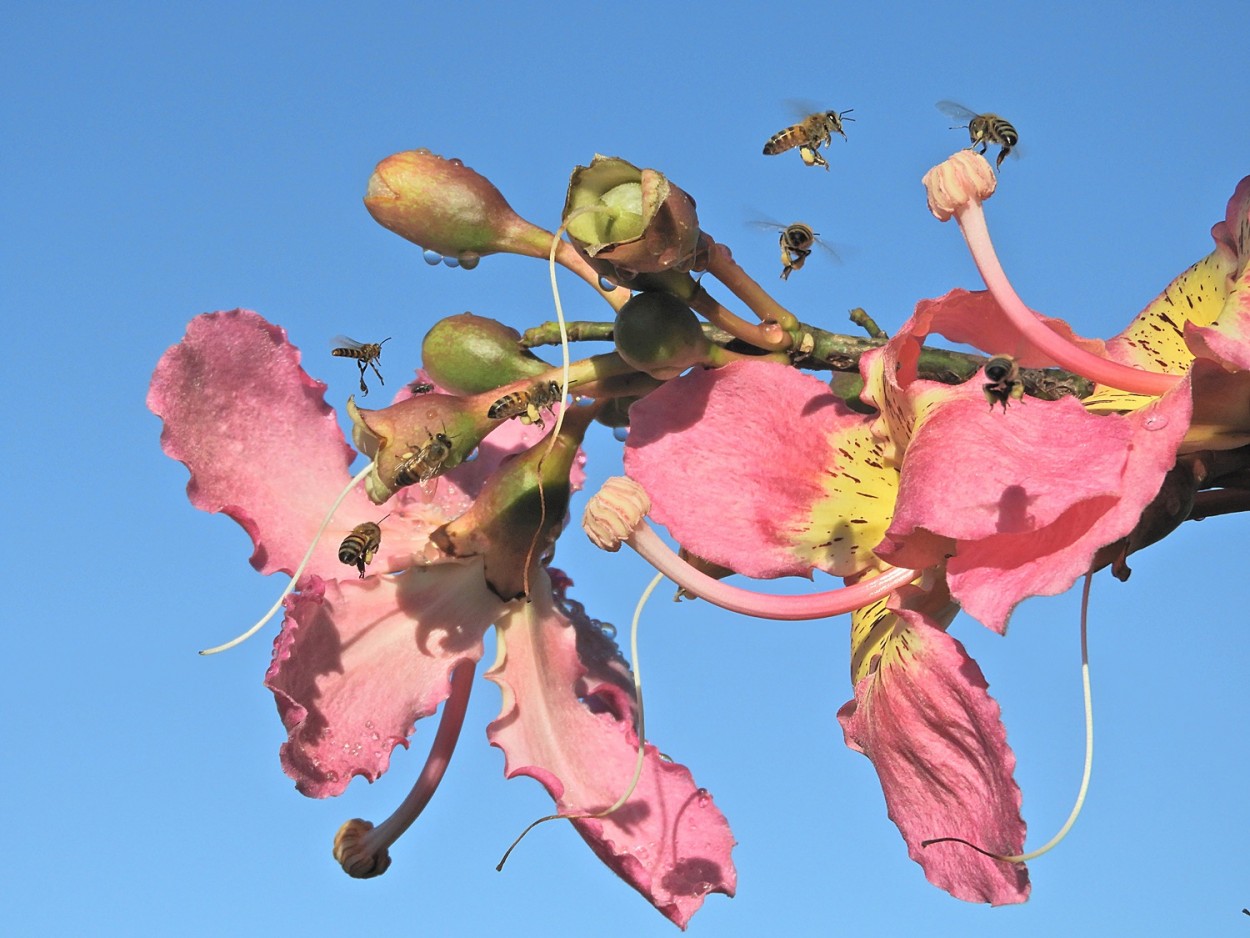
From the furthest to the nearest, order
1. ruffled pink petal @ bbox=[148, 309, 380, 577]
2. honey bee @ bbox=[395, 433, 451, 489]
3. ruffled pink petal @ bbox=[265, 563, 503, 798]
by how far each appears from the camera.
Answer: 1. ruffled pink petal @ bbox=[148, 309, 380, 577]
2. ruffled pink petal @ bbox=[265, 563, 503, 798]
3. honey bee @ bbox=[395, 433, 451, 489]

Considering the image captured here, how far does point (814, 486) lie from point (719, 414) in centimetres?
22

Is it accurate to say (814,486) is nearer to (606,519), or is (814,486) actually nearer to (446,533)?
(606,519)

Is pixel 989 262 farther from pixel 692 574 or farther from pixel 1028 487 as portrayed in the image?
pixel 692 574

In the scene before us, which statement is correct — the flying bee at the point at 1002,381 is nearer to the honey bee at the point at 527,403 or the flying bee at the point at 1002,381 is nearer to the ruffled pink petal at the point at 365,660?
the honey bee at the point at 527,403

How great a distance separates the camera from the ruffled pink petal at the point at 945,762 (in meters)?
2.26

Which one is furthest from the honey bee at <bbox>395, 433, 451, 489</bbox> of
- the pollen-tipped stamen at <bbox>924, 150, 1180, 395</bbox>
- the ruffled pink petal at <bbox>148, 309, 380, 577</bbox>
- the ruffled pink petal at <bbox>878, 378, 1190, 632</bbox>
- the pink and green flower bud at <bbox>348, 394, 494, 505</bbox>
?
the pollen-tipped stamen at <bbox>924, 150, 1180, 395</bbox>

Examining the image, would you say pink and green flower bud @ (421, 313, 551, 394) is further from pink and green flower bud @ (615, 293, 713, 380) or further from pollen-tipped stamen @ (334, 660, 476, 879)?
pollen-tipped stamen @ (334, 660, 476, 879)

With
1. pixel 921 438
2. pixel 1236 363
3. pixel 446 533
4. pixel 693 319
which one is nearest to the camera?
pixel 1236 363

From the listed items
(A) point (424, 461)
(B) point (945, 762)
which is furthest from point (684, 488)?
(B) point (945, 762)

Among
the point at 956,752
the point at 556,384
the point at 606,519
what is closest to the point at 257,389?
the point at 556,384

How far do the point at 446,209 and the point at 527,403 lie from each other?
0.37 metres

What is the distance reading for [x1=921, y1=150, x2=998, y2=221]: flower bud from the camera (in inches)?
94.8

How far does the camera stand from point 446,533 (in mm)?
2883

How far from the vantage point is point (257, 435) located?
9.78 feet
